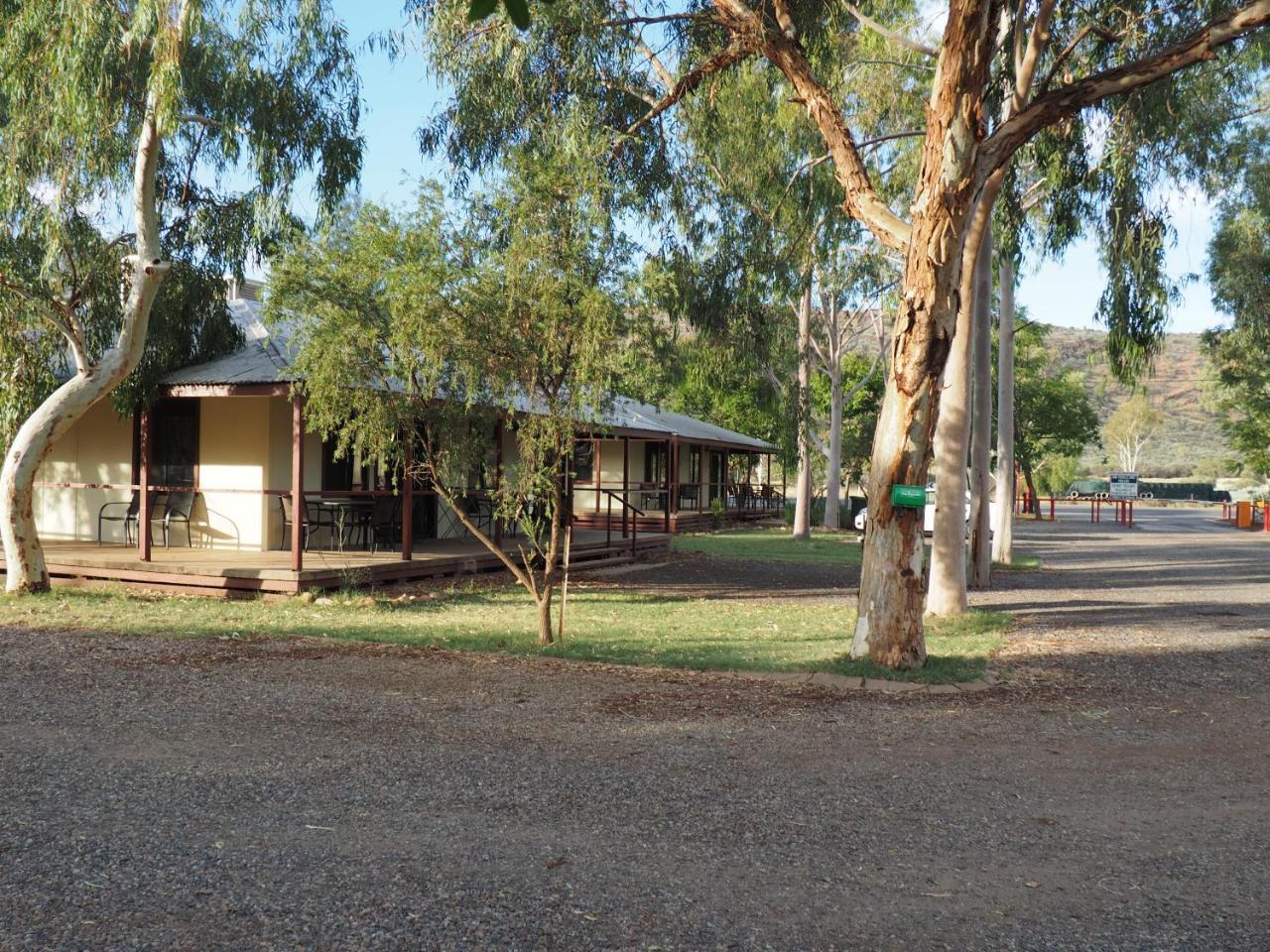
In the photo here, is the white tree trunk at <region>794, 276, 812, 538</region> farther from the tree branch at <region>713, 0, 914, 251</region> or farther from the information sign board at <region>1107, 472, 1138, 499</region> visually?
the information sign board at <region>1107, 472, 1138, 499</region>

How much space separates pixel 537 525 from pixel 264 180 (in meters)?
6.21

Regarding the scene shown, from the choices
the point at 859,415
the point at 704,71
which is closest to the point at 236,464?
the point at 704,71

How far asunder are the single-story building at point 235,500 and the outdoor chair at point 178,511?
0.06ft

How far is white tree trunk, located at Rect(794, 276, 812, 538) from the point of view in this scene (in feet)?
74.2

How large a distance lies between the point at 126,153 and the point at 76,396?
278 centimetres

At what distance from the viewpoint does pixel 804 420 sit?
2267cm

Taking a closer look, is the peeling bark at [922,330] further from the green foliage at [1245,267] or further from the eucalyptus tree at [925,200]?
the green foliage at [1245,267]

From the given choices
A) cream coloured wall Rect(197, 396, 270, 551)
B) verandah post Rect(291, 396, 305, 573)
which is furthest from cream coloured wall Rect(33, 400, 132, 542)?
verandah post Rect(291, 396, 305, 573)

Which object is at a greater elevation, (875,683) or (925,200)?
(925,200)

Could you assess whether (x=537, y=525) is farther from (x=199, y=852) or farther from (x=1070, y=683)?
(x=199, y=852)

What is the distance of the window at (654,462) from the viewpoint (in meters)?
30.5

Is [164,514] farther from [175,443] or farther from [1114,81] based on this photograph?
[1114,81]

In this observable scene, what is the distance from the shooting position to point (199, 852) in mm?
4199

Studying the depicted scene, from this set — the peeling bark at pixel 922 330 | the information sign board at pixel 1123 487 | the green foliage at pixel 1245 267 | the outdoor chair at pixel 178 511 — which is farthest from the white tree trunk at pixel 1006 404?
the information sign board at pixel 1123 487
